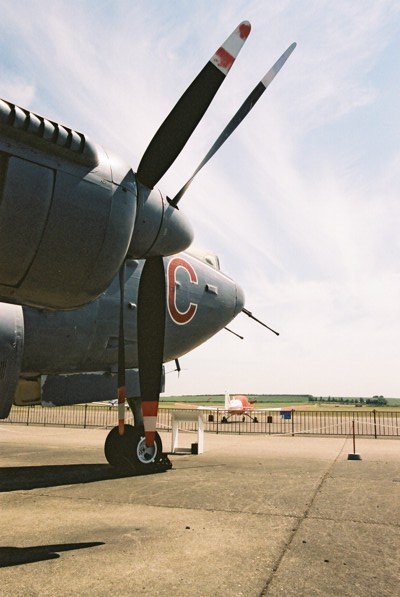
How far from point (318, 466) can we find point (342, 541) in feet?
22.5

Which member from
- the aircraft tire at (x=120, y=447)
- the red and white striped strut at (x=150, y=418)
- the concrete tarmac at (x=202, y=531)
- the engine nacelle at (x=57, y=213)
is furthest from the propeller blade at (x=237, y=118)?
the aircraft tire at (x=120, y=447)

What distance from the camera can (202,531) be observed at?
6.29 m

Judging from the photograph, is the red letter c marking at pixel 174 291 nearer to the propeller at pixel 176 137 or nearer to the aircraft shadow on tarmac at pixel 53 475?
the aircraft shadow on tarmac at pixel 53 475

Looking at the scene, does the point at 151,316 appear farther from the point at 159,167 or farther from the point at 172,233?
the point at 159,167

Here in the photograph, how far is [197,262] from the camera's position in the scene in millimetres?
13773

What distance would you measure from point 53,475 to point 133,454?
5.91 ft

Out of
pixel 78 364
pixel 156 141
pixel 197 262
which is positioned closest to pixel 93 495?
pixel 78 364

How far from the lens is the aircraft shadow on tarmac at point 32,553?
513cm

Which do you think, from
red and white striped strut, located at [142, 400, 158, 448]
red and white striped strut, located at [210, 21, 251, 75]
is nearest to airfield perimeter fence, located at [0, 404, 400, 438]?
red and white striped strut, located at [142, 400, 158, 448]

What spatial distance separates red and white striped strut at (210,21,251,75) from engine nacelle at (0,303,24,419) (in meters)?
6.00

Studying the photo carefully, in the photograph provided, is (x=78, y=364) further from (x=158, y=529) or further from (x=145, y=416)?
(x=158, y=529)

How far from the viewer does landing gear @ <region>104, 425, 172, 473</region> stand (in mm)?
11633

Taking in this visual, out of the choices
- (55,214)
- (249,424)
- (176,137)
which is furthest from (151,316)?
(249,424)

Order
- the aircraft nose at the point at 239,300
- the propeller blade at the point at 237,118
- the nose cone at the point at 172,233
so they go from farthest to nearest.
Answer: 1. the aircraft nose at the point at 239,300
2. the propeller blade at the point at 237,118
3. the nose cone at the point at 172,233
